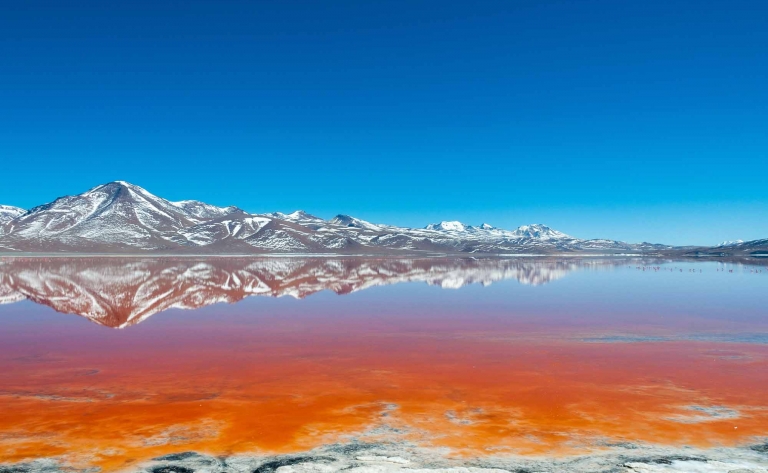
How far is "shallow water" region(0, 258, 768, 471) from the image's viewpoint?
10703 millimetres

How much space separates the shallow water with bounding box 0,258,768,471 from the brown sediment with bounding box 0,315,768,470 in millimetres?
62

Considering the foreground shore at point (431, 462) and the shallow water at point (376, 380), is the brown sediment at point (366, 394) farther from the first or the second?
the foreground shore at point (431, 462)

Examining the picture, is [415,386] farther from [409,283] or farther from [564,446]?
[409,283]

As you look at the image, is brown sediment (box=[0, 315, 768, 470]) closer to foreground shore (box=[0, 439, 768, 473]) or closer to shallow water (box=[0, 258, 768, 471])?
shallow water (box=[0, 258, 768, 471])

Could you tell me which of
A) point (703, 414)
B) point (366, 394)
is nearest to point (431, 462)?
point (366, 394)

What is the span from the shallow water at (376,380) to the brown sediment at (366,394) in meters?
0.06

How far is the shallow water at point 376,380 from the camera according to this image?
10.7m

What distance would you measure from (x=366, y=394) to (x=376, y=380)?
1528mm

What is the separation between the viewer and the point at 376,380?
1576 centimetres

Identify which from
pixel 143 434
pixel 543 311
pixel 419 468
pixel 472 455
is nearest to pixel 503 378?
pixel 472 455

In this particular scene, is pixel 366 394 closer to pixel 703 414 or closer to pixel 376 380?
pixel 376 380

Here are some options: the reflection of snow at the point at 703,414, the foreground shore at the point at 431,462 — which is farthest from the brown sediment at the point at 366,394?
the foreground shore at the point at 431,462

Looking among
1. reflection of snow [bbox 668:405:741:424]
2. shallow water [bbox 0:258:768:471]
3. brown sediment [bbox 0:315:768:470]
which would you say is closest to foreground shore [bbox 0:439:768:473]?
shallow water [bbox 0:258:768:471]

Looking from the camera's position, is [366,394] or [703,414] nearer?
[703,414]
